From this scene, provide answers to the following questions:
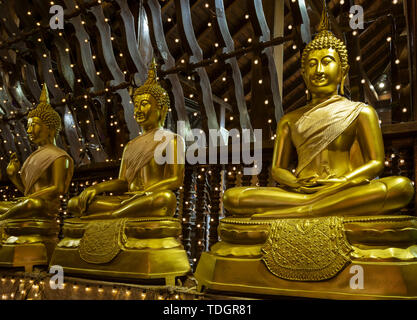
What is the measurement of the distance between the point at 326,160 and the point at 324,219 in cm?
57

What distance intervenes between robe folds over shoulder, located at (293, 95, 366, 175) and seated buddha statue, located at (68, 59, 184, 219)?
895 millimetres

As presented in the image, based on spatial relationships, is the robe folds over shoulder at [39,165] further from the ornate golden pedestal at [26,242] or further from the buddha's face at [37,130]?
the ornate golden pedestal at [26,242]

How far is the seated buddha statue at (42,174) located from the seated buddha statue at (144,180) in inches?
19.2

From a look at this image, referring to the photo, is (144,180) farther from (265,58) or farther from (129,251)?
(265,58)

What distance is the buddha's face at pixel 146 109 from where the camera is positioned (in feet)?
10.2

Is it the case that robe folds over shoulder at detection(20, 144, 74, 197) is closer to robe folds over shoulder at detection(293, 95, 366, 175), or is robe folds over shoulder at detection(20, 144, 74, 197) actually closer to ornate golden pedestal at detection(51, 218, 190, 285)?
ornate golden pedestal at detection(51, 218, 190, 285)

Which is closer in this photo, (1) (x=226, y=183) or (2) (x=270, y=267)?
(2) (x=270, y=267)

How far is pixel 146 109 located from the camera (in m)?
3.09

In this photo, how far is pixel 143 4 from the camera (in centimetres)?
417

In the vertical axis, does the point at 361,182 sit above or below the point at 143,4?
below

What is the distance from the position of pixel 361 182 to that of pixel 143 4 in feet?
10.4

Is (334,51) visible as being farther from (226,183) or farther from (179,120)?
(179,120)
